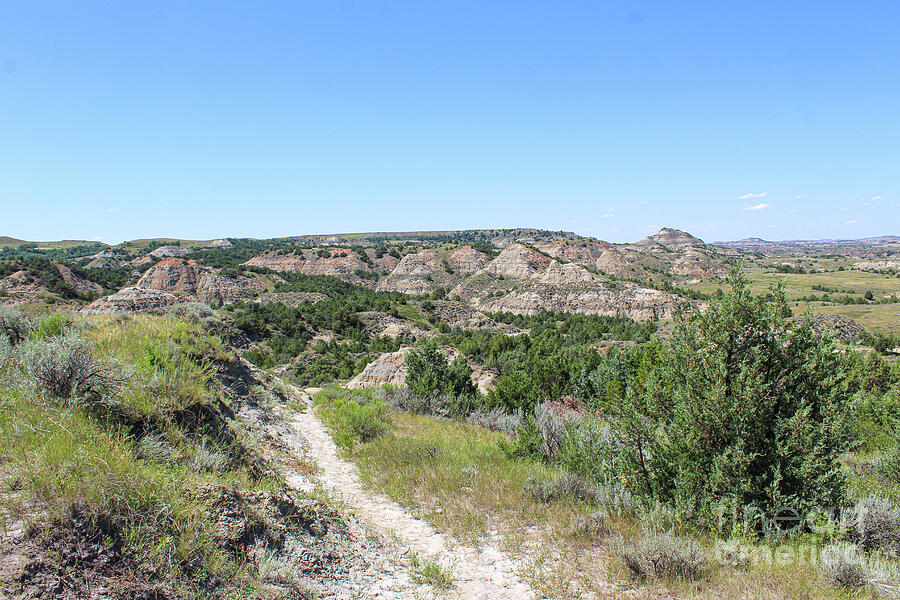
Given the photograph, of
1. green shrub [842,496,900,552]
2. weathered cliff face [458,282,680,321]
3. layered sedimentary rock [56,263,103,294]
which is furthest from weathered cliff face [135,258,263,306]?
green shrub [842,496,900,552]

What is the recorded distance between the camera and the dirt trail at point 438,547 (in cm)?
370

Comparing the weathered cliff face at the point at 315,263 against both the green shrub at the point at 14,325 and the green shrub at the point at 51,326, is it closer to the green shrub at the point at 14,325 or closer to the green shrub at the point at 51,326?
the green shrub at the point at 14,325

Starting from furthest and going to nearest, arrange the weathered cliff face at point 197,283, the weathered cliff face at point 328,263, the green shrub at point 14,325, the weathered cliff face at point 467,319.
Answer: the weathered cliff face at point 328,263, the weathered cliff face at point 197,283, the weathered cliff face at point 467,319, the green shrub at point 14,325

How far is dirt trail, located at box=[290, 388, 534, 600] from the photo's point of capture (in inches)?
146

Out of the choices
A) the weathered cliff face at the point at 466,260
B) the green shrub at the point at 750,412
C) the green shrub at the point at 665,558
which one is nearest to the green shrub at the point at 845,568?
the green shrub at the point at 750,412

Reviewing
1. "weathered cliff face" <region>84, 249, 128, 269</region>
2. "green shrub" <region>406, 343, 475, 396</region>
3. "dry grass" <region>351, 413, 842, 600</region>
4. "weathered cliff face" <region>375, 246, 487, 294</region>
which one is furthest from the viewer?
"weathered cliff face" <region>84, 249, 128, 269</region>

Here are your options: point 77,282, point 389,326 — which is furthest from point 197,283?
point 389,326

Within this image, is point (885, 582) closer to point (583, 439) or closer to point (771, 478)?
point (771, 478)

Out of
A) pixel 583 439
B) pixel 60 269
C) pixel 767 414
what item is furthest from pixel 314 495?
pixel 60 269

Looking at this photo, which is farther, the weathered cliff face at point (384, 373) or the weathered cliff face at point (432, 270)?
the weathered cliff face at point (432, 270)

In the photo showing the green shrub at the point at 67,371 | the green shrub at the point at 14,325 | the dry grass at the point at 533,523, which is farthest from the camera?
the green shrub at the point at 14,325

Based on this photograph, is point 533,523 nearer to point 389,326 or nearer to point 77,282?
point 389,326

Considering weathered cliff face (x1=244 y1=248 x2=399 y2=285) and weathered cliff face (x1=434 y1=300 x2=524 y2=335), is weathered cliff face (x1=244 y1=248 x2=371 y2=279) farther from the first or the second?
weathered cliff face (x1=434 y1=300 x2=524 y2=335)

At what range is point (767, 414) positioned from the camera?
4.03 m
